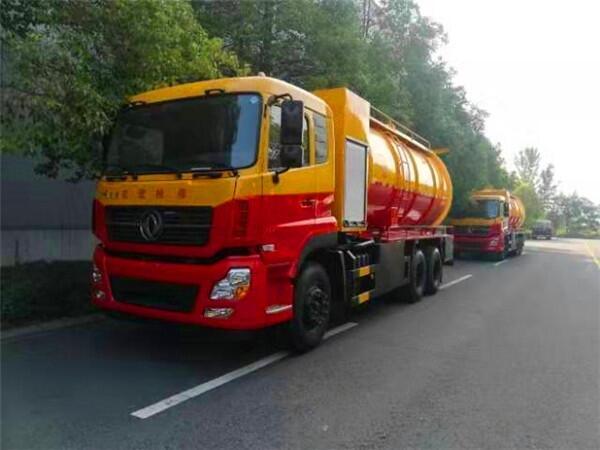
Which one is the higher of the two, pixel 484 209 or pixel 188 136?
pixel 188 136

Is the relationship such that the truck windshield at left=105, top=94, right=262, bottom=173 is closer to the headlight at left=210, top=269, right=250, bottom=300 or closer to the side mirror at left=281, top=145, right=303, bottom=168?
the side mirror at left=281, top=145, right=303, bottom=168

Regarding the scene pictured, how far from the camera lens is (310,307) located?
20.6ft

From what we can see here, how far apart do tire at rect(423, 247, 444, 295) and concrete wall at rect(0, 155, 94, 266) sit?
695cm

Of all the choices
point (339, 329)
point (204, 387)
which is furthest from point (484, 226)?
point (204, 387)

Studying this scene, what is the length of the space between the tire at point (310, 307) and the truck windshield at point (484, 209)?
1688 cm

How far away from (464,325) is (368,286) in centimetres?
162

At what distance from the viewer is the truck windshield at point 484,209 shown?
2197 centimetres

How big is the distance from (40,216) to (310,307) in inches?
261

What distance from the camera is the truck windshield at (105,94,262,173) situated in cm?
545

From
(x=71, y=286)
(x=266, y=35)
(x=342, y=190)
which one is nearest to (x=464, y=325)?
(x=342, y=190)

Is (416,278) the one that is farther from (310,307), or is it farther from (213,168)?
(213,168)

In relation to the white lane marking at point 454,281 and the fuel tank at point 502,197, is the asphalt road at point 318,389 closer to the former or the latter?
the white lane marking at point 454,281

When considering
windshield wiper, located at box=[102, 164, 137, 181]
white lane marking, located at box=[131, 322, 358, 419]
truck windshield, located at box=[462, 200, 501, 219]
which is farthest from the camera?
truck windshield, located at box=[462, 200, 501, 219]

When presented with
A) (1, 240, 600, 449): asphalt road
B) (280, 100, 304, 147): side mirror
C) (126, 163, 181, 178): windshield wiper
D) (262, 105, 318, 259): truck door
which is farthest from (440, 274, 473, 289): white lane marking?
(126, 163, 181, 178): windshield wiper
